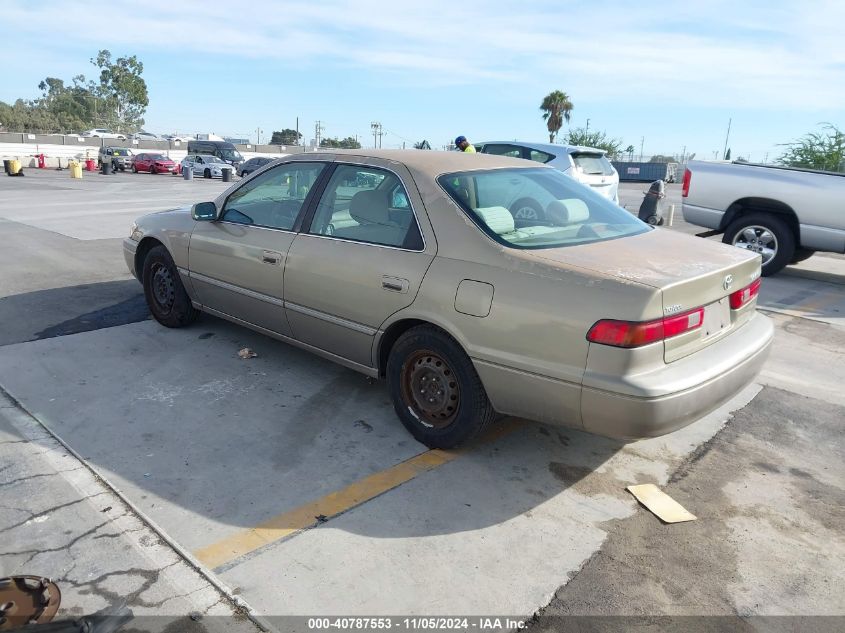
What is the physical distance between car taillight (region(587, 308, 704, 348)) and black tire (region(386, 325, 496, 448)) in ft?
2.39

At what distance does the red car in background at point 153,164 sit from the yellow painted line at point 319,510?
34.6 metres

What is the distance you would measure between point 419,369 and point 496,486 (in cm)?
75

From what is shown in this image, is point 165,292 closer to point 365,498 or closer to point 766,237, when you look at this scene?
point 365,498

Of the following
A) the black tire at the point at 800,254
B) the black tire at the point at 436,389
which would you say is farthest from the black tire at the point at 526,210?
the black tire at the point at 800,254

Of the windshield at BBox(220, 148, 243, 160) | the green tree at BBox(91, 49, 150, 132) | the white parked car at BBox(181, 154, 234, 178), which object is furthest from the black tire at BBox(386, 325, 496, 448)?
the green tree at BBox(91, 49, 150, 132)

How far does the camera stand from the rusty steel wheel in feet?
11.5

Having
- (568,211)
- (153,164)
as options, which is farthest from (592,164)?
(153,164)

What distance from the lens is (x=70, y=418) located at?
388cm

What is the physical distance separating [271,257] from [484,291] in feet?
5.75

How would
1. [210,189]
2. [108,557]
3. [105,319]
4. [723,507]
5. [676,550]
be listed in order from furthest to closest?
1. [210,189]
2. [105,319]
3. [723,507]
4. [676,550]
5. [108,557]

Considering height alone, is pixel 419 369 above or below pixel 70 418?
above

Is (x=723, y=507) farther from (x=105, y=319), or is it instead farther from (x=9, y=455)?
(x=105, y=319)

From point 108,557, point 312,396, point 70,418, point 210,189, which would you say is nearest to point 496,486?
point 312,396

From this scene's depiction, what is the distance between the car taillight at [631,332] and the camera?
2.83 metres
